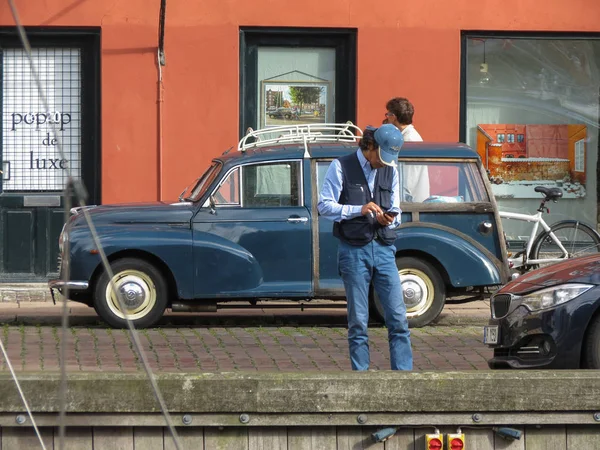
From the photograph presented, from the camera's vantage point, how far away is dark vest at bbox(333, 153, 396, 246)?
7.45 meters

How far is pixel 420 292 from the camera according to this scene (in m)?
11.7

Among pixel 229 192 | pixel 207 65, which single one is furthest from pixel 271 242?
pixel 207 65

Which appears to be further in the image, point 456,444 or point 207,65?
point 207,65

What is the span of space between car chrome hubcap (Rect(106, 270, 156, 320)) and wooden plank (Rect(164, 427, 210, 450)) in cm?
638

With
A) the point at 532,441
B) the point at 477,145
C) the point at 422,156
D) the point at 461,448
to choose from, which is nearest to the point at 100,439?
the point at 461,448

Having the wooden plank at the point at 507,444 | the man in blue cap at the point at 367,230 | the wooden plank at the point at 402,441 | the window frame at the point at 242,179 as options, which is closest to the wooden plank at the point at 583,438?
the wooden plank at the point at 507,444

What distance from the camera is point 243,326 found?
12070mm

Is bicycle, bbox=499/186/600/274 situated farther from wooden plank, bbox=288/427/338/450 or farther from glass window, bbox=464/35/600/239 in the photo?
wooden plank, bbox=288/427/338/450

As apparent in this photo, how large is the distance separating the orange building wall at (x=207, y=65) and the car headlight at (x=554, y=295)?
856cm

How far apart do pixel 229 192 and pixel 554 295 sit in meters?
4.85

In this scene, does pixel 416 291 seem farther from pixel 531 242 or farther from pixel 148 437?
pixel 148 437

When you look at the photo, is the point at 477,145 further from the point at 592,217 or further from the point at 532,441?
the point at 532,441

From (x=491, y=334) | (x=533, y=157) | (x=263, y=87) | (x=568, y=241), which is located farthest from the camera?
(x=533, y=157)

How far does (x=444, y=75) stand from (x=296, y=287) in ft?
18.1
